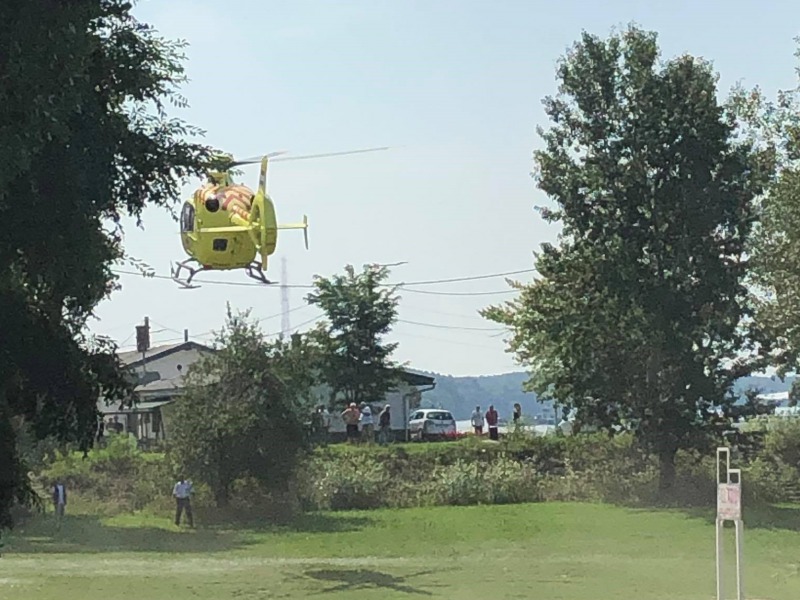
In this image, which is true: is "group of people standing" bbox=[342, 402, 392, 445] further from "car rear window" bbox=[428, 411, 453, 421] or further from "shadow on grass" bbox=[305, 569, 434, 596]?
"shadow on grass" bbox=[305, 569, 434, 596]

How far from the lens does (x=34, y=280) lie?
38.1 feet

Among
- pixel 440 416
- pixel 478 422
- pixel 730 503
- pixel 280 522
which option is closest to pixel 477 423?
pixel 478 422

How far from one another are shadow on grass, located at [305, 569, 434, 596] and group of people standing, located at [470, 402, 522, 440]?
20.3m

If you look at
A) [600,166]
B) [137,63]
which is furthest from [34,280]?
[600,166]

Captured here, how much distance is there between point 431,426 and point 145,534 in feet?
67.4

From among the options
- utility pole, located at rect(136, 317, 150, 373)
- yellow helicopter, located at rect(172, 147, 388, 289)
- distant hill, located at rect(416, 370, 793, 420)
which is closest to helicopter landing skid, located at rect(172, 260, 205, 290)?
yellow helicopter, located at rect(172, 147, 388, 289)

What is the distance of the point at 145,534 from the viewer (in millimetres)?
32250

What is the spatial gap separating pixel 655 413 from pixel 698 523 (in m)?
5.52

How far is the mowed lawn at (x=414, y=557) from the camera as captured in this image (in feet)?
71.3

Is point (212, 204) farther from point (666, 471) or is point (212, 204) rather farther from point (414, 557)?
point (666, 471)

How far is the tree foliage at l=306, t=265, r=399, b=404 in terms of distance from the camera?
56969mm

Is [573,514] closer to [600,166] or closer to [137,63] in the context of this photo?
[600,166]

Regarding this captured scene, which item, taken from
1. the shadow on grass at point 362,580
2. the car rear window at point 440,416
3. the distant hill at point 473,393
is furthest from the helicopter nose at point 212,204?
the distant hill at point 473,393

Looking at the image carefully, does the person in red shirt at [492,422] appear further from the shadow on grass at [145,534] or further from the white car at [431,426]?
the shadow on grass at [145,534]
